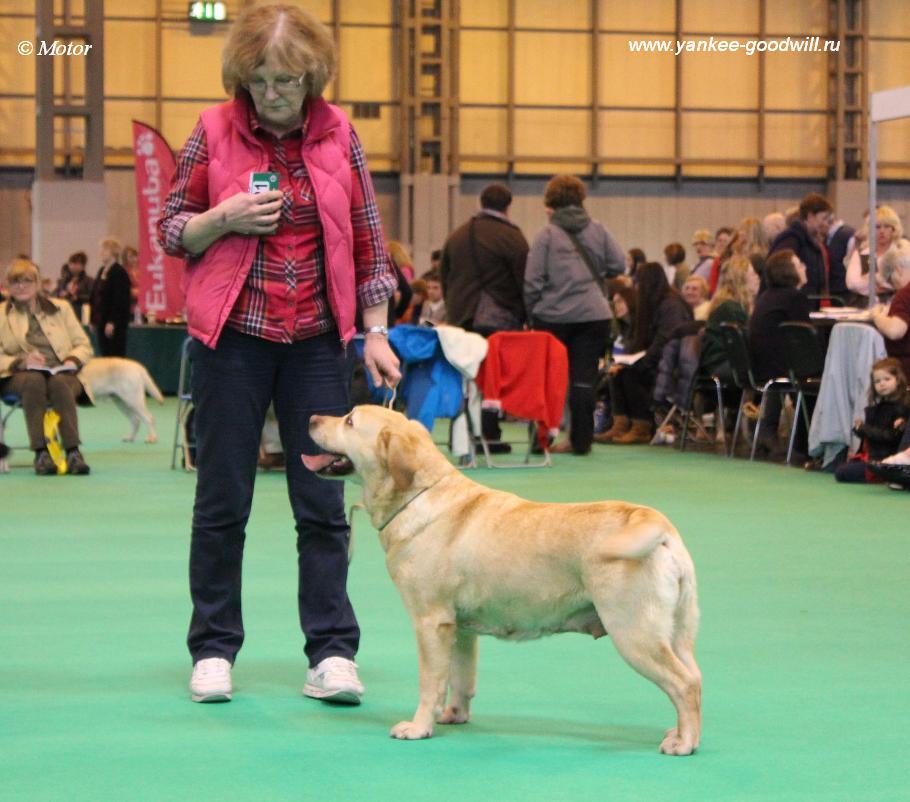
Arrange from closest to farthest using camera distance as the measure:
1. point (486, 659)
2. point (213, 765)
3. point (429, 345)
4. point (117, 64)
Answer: point (213, 765) < point (486, 659) < point (429, 345) < point (117, 64)

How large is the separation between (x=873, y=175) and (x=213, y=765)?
26.4ft

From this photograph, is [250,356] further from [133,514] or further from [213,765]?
[133,514]

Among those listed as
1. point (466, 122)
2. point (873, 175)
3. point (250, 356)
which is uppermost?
point (466, 122)

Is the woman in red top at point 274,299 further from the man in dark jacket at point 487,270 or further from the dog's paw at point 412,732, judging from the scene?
the man in dark jacket at point 487,270

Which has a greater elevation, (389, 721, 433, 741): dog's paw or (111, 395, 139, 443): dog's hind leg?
(111, 395, 139, 443): dog's hind leg

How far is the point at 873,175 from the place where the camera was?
33.1ft

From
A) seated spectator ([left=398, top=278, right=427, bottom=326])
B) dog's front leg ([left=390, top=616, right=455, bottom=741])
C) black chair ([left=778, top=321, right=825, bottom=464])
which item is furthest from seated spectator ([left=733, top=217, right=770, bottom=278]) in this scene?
dog's front leg ([left=390, top=616, right=455, bottom=741])

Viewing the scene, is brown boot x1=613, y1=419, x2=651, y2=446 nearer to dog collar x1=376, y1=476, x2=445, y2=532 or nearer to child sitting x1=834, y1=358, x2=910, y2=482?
child sitting x1=834, y1=358, x2=910, y2=482

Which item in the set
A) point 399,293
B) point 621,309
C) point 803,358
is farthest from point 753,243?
point 399,293

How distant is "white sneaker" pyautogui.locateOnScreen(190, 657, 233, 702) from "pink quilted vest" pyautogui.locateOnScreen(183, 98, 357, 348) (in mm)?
749

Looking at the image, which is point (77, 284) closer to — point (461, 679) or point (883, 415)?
point (883, 415)

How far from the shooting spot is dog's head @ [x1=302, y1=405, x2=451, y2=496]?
331 cm

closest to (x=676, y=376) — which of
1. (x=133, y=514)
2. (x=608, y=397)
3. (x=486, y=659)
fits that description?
(x=608, y=397)

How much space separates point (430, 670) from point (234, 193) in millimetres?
1155
